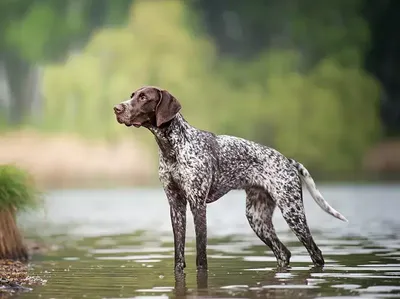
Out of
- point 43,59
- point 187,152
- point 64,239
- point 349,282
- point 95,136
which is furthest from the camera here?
point 43,59

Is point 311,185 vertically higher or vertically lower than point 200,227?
higher

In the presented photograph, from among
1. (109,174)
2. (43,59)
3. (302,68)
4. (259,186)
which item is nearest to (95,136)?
(109,174)

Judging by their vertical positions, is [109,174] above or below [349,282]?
above

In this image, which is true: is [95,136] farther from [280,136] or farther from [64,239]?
[64,239]

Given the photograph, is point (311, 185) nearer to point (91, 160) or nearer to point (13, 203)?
point (13, 203)

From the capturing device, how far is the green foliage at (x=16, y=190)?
12.1 m

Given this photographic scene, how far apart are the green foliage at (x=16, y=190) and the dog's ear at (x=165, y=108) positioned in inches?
113

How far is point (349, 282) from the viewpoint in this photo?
29.0 ft

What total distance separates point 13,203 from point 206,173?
3016mm

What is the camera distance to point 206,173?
32.8 feet

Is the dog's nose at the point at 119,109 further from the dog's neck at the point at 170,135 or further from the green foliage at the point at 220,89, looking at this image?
the green foliage at the point at 220,89

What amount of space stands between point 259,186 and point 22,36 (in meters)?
31.7

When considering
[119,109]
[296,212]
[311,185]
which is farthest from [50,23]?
[119,109]

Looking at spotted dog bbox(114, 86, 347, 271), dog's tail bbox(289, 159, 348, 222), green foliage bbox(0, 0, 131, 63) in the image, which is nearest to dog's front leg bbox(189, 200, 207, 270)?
spotted dog bbox(114, 86, 347, 271)
